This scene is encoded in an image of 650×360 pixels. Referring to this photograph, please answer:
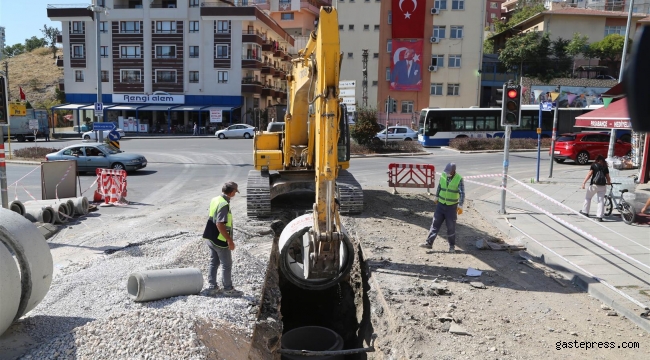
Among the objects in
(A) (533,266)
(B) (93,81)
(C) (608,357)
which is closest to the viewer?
(C) (608,357)

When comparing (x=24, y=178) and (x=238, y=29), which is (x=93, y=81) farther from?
(x=24, y=178)

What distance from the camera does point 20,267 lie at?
18.5 feet

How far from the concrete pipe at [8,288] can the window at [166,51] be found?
52378mm

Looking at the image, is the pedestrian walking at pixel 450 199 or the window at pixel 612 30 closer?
the pedestrian walking at pixel 450 199

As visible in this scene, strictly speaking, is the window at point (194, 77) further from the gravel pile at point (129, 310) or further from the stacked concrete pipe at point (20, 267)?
the stacked concrete pipe at point (20, 267)

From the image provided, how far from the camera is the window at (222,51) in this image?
5394 cm

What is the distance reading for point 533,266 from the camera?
9.78 metres

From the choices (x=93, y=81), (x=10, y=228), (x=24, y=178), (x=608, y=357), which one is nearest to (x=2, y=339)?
(x=10, y=228)

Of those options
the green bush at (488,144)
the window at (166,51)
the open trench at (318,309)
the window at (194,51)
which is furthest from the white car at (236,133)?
the open trench at (318,309)

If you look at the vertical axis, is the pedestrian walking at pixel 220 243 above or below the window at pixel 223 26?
A: below

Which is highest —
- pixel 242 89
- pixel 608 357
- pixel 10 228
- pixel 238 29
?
pixel 238 29

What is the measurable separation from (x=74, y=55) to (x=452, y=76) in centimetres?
3983

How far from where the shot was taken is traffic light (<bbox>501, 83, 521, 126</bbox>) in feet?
41.4

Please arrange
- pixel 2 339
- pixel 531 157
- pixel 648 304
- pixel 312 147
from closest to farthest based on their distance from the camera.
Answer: pixel 2 339 < pixel 648 304 < pixel 312 147 < pixel 531 157
